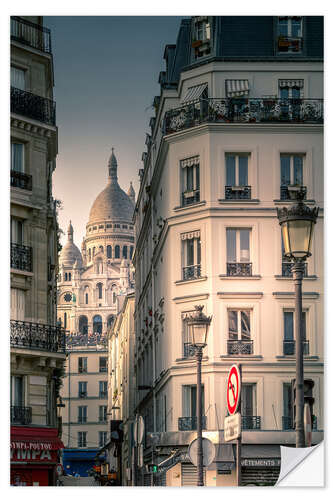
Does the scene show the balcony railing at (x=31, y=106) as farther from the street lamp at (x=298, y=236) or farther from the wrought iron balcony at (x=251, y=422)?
the street lamp at (x=298, y=236)

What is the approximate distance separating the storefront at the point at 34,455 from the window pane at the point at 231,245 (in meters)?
6.46

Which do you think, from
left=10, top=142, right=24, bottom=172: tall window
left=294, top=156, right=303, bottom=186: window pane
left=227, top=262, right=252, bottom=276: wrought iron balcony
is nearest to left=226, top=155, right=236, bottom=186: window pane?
left=294, top=156, right=303, bottom=186: window pane

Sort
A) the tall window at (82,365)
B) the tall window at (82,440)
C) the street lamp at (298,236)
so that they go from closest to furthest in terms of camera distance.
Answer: the street lamp at (298,236) < the tall window at (82,440) < the tall window at (82,365)

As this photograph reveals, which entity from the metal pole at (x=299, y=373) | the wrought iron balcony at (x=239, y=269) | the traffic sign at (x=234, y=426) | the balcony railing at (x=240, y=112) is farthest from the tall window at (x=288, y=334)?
the metal pole at (x=299, y=373)

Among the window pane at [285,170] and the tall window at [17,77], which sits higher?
the tall window at [17,77]

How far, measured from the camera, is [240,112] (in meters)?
28.7

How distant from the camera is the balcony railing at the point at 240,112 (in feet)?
89.3

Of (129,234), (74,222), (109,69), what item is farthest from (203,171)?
(129,234)

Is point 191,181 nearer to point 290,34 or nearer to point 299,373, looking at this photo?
point 290,34

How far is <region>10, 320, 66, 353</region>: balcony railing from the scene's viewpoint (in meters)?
28.2

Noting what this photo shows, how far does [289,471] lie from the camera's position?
1811cm

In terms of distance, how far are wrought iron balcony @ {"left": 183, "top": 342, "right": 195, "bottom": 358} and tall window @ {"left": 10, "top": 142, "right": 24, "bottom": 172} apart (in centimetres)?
632

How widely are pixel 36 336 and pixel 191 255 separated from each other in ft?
15.9

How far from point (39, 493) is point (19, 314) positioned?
1196 centimetres
